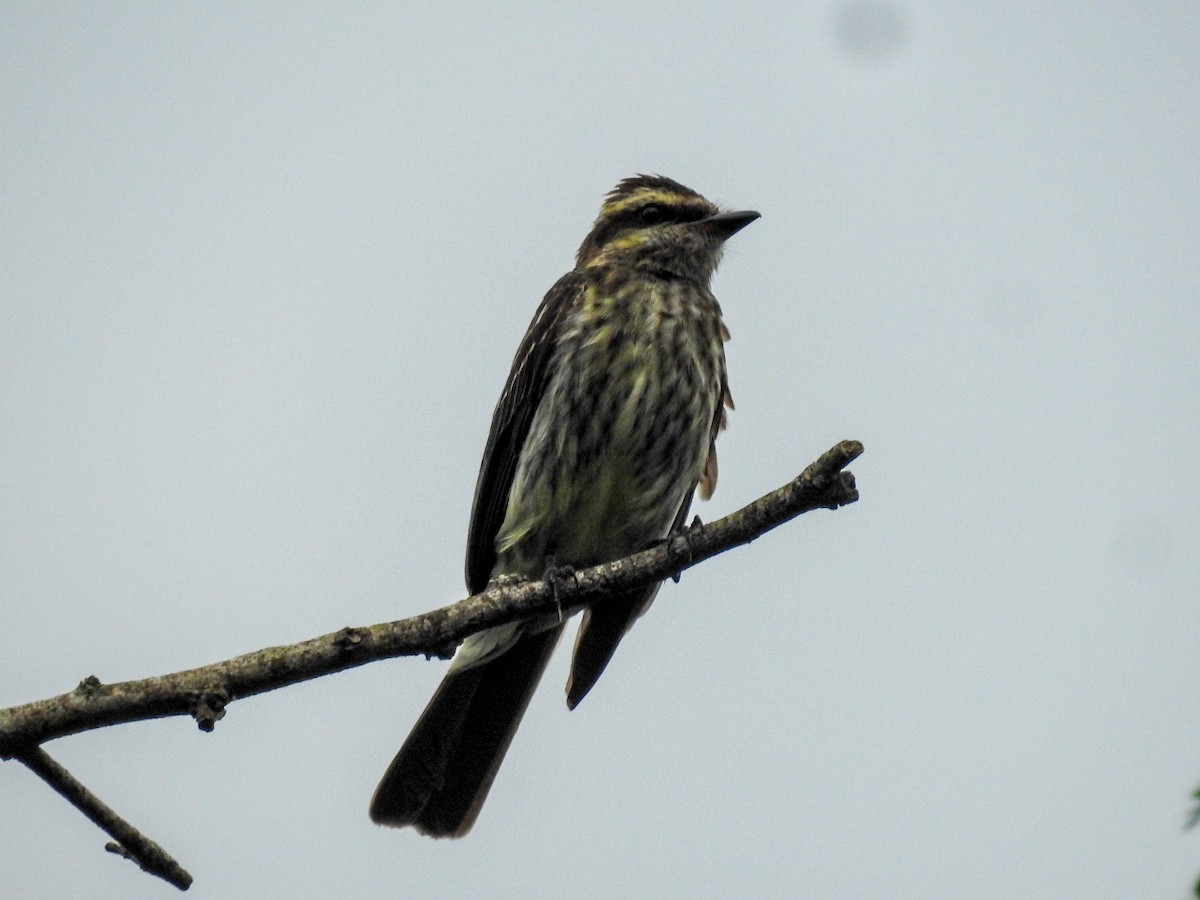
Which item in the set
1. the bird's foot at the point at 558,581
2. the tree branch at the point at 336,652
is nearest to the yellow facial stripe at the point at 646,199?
the bird's foot at the point at 558,581

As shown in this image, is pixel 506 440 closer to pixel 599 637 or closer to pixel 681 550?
pixel 599 637

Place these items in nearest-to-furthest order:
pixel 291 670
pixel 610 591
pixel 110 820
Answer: pixel 110 820, pixel 291 670, pixel 610 591

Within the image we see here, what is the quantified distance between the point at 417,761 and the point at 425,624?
2.09 metres

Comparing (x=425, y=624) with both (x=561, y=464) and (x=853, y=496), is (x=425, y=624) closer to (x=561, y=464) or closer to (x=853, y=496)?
(x=853, y=496)

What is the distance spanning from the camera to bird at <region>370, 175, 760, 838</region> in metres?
5.97

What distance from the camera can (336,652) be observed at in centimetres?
396

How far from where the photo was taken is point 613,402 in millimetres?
5996

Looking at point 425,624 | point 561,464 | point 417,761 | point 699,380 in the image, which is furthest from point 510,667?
point 425,624

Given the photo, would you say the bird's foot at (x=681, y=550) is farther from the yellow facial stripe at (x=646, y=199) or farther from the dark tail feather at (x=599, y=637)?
the yellow facial stripe at (x=646, y=199)

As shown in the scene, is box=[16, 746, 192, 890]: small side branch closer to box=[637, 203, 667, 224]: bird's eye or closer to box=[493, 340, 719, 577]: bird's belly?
box=[493, 340, 719, 577]: bird's belly

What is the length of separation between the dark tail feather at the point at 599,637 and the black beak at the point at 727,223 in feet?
6.58

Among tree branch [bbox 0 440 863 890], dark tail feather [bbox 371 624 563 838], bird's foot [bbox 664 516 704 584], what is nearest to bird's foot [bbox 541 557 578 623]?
tree branch [bbox 0 440 863 890]

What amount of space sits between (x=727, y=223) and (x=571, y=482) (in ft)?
6.20

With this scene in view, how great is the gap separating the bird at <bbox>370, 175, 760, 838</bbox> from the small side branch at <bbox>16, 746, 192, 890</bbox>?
235 centimetres
